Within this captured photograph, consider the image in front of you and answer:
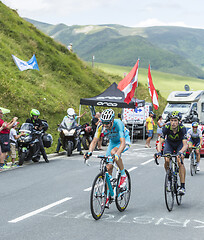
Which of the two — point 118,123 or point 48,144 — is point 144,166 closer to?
point 48,144

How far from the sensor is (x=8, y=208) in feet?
27.6

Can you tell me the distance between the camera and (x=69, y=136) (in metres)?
18.2

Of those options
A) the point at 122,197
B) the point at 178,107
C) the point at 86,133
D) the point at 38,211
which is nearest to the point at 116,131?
the point at 122,197

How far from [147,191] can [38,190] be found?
2520 mm

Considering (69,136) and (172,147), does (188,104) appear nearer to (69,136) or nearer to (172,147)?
(69,136)

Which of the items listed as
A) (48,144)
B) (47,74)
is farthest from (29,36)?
(48,144)

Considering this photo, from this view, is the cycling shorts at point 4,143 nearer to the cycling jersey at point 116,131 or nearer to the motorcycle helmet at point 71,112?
the motorcycle helmet at point 71,112

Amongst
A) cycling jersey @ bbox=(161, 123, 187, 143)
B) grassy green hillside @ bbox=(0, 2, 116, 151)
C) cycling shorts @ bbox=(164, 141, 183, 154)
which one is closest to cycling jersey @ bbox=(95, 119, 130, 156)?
cycling jersey @ bbox=(161, 123, 187, 143)

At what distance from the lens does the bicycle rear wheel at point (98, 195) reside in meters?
7.30

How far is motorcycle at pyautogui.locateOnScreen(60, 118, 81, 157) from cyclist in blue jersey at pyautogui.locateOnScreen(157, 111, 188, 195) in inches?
364

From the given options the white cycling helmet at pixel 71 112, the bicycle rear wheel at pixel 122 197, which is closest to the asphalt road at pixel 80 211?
the bicycle rear wheel at pixel 122 197

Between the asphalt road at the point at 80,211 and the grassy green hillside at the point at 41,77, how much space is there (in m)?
13.7

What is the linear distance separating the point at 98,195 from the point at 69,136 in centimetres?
1079

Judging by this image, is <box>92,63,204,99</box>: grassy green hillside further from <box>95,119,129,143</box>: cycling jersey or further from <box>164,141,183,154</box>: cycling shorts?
<box>95,119,129,143</box>: cycling jersey
